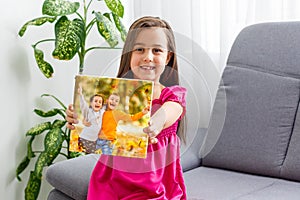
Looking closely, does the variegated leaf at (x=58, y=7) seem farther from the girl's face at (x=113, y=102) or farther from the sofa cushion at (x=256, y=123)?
the girl's face at (x=113, y=102)

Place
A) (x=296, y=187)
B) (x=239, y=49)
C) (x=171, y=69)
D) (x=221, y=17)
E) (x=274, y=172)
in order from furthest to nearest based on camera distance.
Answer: (x=221, y=17)
(x=239, y=49)
(x=274, y=172)
(x=296, y=187)
(x=171, y=69)

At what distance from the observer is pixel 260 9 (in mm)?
2549

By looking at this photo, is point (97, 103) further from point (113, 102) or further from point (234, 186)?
point (234, 186)

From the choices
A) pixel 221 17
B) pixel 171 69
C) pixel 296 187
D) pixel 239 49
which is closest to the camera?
pixel 171 69

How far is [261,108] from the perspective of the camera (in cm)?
226

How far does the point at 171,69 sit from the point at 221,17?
3.68ft

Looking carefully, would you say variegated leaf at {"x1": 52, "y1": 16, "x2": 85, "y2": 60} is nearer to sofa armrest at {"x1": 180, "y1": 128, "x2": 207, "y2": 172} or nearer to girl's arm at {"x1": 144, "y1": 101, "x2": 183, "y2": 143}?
sofa armrest at {"x1": 180, "y1": 128, "x2": 207, "y2": 172}

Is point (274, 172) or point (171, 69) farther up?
point (171, 69)

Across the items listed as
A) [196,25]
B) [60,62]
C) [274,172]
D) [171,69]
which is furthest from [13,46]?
[274,172]

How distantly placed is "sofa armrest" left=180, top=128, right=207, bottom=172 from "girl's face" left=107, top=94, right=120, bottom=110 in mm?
854

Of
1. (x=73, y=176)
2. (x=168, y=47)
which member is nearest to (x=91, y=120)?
(x=168, y=47)

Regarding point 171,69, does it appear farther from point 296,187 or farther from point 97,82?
point 296,187

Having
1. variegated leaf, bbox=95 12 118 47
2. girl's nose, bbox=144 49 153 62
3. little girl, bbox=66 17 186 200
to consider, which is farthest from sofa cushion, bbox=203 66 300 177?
girl's nose, bbox=144 49 153 62

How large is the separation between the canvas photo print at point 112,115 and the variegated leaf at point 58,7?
93 centimetres
